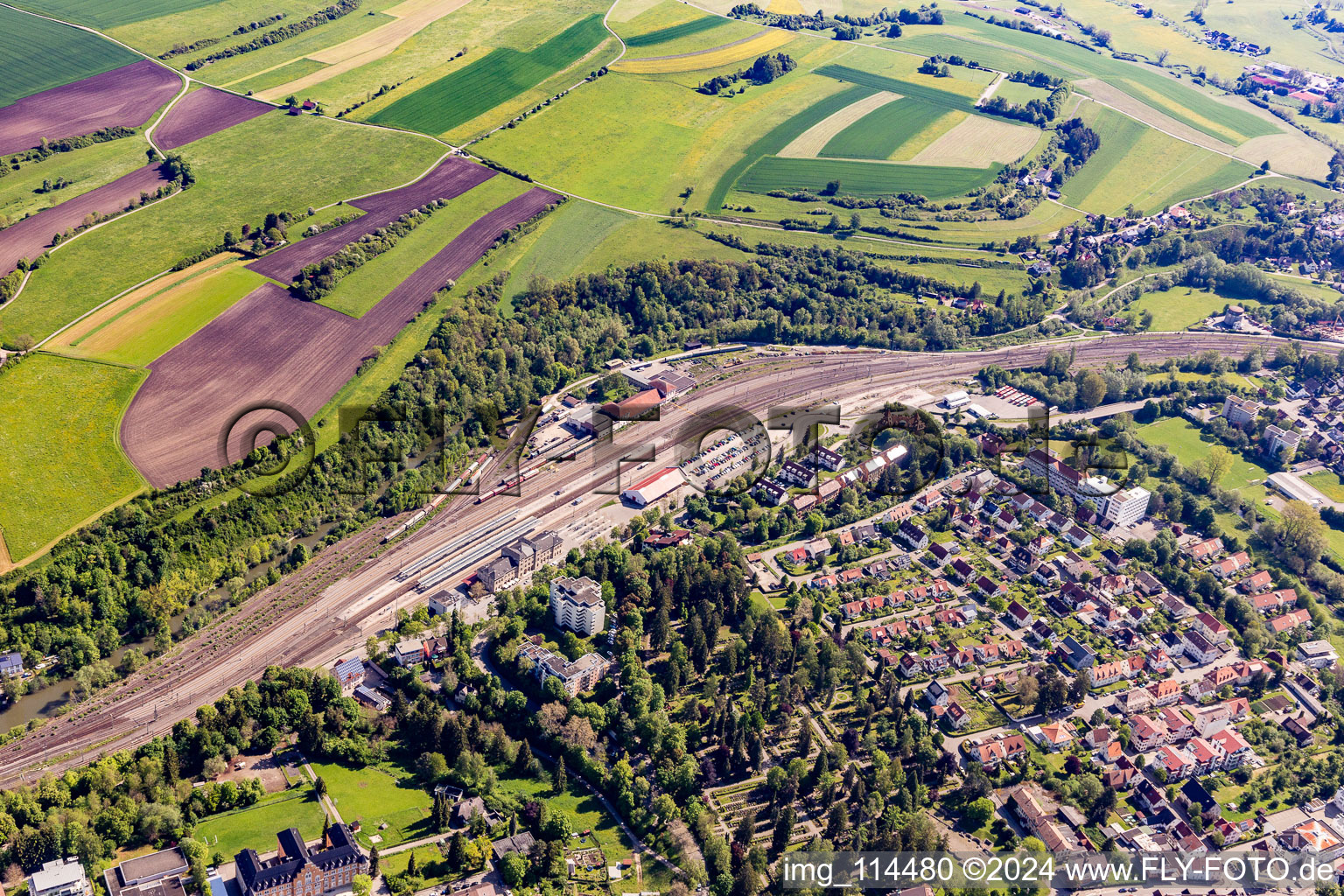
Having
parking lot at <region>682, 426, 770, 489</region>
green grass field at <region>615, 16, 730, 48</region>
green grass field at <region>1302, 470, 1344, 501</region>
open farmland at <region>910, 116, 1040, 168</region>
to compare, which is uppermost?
green grass field at <region>615, 16, 730, 48</region>

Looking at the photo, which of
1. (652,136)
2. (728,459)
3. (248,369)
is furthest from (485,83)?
(728,459)

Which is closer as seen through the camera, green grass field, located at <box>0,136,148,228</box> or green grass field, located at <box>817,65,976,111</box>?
green grass field, located at <box>0,136,148,228</box>

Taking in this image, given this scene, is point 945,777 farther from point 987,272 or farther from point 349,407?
point 987,272

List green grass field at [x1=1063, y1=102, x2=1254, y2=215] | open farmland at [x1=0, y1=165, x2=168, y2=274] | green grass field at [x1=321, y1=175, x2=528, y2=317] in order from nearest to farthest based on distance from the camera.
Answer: open farmland at [x1=0, y1=165, x2=168, y2=274]
green grass field at [x1=321, y1=175, x2=528, y2=317]
green grass field at [x1=1063, y1=102, x2=1254, y2=215]

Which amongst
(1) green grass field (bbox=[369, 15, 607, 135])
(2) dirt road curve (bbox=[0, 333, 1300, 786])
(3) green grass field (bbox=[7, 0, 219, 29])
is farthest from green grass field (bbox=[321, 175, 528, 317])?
(3) green grass field (bbox=[7, 0, 219, 29])

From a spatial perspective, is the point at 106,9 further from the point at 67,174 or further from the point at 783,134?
the point at 783,134

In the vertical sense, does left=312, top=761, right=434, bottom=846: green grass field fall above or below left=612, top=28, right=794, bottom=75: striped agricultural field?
below

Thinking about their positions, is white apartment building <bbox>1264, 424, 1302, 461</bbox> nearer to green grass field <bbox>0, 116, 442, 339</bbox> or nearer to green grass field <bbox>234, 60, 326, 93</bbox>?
green grass field <bbox>0, 116, 442, 339</bbox>
